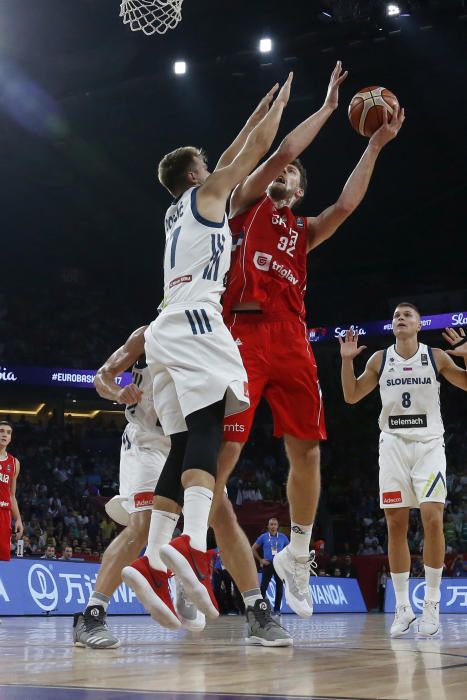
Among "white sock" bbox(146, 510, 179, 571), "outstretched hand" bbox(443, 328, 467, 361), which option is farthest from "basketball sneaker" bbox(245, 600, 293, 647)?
"outstretched hand" bbox(443, 328, 467, 361)

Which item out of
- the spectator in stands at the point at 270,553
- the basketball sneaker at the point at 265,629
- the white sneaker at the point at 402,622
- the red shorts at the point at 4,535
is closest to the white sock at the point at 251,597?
the basketball sneaker at the point at 265,629

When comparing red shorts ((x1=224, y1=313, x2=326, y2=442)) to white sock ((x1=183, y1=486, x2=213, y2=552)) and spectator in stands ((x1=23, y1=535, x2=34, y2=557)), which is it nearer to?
white sock ((x1=183, y1=486, x2=213, y2=552))

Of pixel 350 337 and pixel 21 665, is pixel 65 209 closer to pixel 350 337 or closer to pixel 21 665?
pixel 350 337

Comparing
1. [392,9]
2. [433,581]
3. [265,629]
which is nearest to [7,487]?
[433,581]

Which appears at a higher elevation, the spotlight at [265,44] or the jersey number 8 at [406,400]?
the spotlight at [265,44]

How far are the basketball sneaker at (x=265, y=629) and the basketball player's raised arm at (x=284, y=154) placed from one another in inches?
86.6

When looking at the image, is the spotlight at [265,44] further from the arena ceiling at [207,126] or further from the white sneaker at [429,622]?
the white sneaker at [429,622]

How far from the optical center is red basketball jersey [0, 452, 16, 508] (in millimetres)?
10523

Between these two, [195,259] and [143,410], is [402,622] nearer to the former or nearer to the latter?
[143,410]

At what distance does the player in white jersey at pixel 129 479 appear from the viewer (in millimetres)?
4523

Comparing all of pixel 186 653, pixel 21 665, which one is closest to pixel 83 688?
pixel 21 665

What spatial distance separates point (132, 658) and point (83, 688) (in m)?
1.23

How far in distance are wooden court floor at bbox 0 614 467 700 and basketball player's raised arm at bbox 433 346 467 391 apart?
2184 mm

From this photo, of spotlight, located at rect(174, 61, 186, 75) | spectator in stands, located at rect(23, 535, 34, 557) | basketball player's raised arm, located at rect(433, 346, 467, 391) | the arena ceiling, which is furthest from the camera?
spotlight, located at rect(174, 61, 186, 75)
